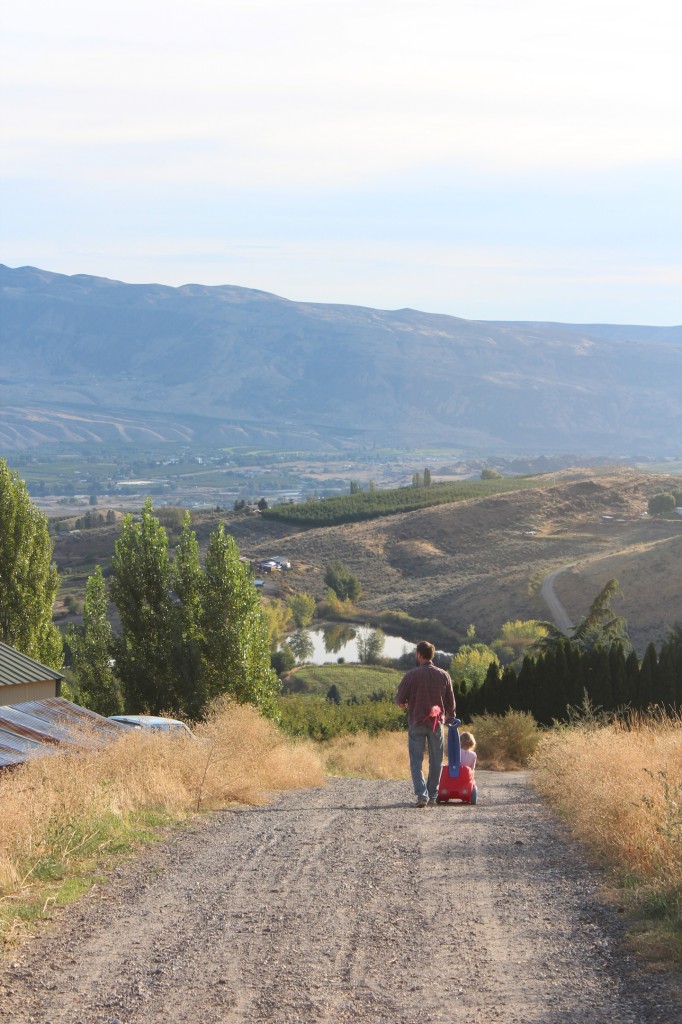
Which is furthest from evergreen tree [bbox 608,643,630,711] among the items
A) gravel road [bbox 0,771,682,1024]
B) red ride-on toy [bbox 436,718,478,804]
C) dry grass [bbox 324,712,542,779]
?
gravel road [bbox 0,771,682,1024]

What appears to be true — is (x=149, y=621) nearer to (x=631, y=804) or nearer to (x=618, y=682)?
(x=618, y=682)

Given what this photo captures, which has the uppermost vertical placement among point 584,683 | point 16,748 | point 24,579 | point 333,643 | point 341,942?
point 341,942

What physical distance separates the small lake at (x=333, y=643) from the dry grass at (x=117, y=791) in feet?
192

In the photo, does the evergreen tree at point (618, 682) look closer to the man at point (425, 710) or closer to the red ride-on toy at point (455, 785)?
the red ride-on toy at point (455, 785)

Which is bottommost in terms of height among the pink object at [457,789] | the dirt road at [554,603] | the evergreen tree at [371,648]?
the evergreen tree at [371,648]

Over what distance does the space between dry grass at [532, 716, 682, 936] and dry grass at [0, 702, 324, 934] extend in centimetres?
337

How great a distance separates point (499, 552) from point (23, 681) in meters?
81.7

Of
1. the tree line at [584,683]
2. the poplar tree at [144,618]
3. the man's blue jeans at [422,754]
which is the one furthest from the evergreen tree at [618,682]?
the man's blue jeans at [422,754]

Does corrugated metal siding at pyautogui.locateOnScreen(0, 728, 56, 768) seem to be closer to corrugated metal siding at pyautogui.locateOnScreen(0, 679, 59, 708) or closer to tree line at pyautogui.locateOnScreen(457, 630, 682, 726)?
corrugated metal siding at pyautogui.locateOnScreen(0, 679, 59, 708)

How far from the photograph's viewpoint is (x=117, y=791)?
1046 cm

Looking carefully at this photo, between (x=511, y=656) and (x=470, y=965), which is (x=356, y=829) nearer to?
(x=470, y=965)

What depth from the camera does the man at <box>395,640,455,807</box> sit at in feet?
39.0

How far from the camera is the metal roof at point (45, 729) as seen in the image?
44.6 ft

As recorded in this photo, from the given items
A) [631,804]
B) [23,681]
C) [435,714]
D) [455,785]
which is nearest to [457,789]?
[455,785]
